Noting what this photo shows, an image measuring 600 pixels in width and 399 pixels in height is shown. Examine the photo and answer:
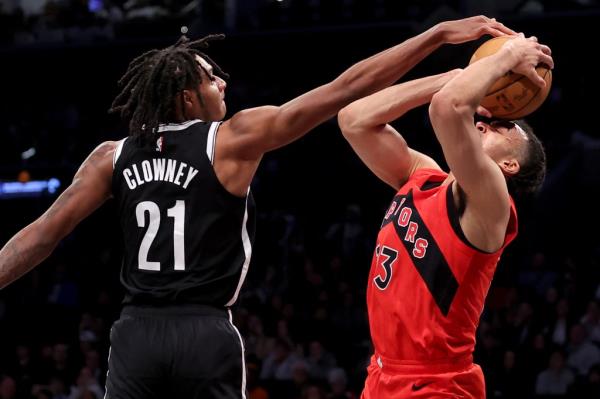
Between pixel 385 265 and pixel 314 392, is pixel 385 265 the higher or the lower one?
the higher one

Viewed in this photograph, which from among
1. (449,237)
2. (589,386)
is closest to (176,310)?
(449,237)

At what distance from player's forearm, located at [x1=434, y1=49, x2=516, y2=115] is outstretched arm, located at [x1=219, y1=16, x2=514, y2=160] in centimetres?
18

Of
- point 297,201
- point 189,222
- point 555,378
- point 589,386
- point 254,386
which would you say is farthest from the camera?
point 297,201

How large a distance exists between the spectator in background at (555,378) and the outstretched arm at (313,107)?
22.1ft

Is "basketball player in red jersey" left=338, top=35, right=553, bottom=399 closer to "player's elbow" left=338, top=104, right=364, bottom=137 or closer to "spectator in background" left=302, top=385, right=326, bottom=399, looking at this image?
"player's elbow" left=338, top=104, right=364, bottom=137

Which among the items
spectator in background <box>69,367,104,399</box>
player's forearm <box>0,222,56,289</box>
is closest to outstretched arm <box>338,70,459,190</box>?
player's forearm <box>0,222,56,289</box>

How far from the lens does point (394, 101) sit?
4430mm

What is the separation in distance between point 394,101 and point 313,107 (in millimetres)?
667

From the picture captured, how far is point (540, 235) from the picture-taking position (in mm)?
15109

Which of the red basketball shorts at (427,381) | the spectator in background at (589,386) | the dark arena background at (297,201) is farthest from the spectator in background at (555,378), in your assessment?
the red basketball shorts at (427,381)

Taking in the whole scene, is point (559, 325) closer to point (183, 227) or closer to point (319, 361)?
point (319, 361)

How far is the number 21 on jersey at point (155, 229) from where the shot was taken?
12.9ft

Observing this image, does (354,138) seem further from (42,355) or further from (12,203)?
(12,203)

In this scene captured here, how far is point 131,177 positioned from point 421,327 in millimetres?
1315
